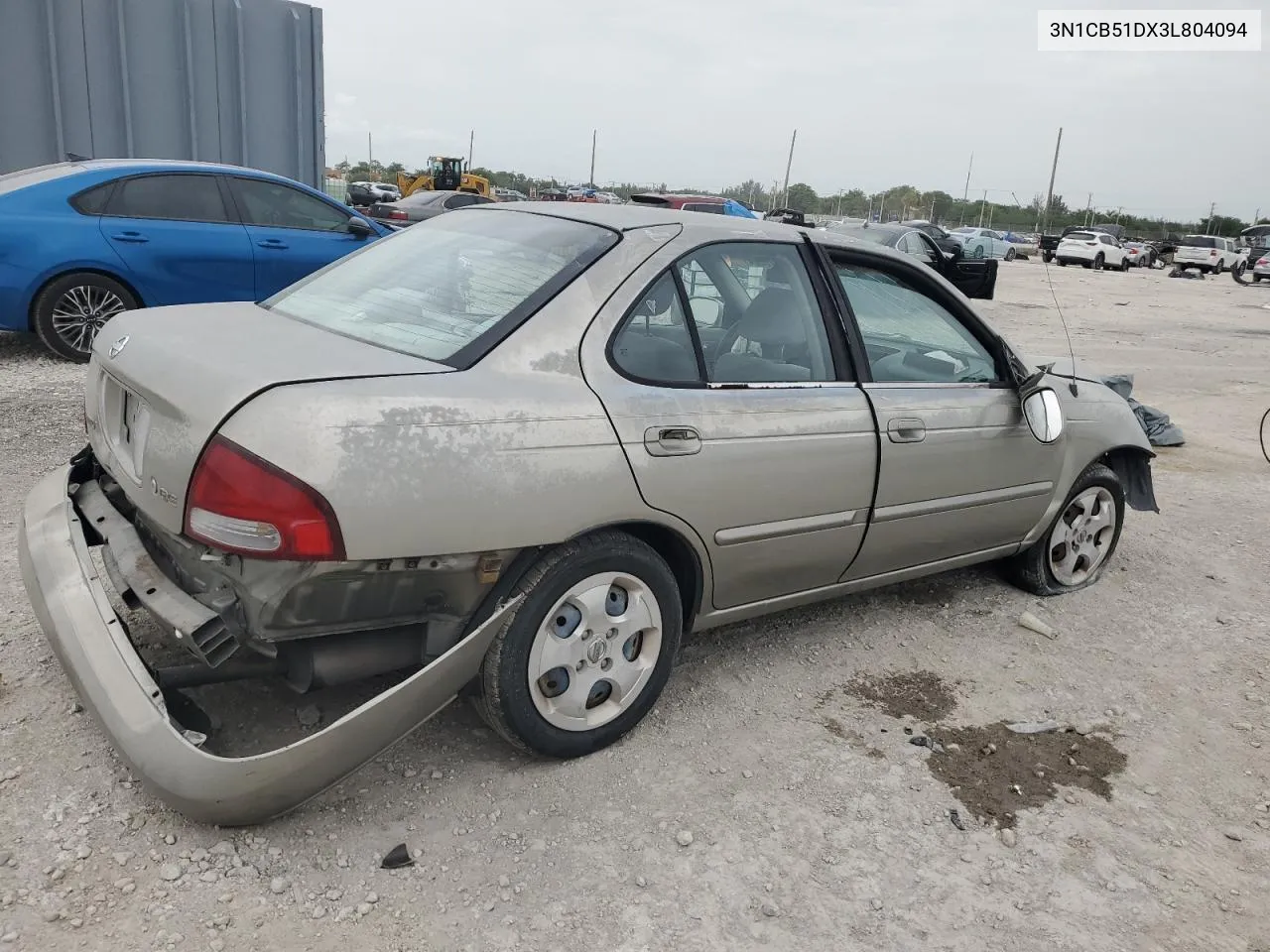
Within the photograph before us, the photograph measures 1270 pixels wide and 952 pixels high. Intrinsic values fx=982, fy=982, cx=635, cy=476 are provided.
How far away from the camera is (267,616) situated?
225 cm

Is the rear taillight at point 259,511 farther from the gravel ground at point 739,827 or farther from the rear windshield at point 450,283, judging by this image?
the gravel ground at point 739,827

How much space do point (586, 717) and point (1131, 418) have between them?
3.06 m

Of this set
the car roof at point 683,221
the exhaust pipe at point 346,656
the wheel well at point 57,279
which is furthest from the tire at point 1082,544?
the wheel well at point 57,279

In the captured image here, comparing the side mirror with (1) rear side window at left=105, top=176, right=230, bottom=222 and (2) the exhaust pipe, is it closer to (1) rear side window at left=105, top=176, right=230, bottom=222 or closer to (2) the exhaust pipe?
(2) the exhaust pipe

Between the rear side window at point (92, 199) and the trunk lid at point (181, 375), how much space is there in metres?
4.62

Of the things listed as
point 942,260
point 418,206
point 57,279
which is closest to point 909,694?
point 57,279

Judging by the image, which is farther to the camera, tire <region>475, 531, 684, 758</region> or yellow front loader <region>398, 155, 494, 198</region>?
yellow front loader <region>398, 155, 494, 198</region>

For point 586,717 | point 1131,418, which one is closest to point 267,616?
point 586,717

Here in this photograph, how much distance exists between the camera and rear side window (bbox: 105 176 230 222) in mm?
6945

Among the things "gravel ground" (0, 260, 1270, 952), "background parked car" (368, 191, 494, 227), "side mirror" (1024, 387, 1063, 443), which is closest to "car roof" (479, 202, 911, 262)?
"side mirror" (1024, 387, 1063, 443)

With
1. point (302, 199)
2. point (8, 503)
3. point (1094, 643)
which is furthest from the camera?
point (302, 199)

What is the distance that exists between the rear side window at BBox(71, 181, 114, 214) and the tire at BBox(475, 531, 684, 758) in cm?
588

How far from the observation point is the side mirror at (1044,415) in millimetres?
3607

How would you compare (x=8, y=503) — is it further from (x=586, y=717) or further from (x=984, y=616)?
(x=984, y=616)
